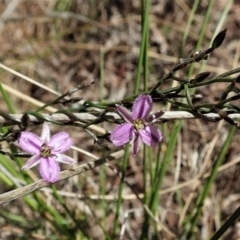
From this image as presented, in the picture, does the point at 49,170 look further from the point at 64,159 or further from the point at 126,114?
the point at 126,114

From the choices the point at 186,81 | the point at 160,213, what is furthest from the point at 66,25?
the point at 186,81

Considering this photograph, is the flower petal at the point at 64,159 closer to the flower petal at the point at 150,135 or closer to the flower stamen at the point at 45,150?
the flower stamen at the point at 45,150

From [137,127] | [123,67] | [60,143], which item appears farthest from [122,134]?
[123,67]

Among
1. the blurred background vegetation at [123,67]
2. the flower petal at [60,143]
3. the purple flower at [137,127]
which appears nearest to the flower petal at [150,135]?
the purple flower at [137,127]

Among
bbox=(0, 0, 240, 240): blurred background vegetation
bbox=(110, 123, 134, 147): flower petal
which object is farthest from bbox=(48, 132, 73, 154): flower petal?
bbox=(0, 0, 240, 240): blurred background vegetation

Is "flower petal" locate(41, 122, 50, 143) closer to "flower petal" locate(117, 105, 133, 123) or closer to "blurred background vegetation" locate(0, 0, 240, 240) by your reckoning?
"flower petal" locate(117, 105, 133, 123)

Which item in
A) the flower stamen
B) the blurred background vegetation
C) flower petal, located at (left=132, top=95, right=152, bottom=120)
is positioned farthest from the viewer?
the blurred background vegetation

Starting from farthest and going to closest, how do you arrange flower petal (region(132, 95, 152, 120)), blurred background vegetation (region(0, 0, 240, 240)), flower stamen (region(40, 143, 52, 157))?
blurred background vegetation (region(0, 0, 240, 240))
flower stamen (region(40, 143, 52, 157))
flower petal (region(132, 95, 152, 120))
